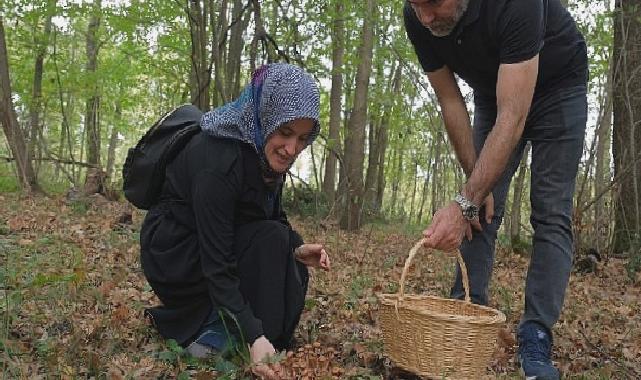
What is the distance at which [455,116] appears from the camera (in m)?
3.04

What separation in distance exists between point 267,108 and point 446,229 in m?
0.85

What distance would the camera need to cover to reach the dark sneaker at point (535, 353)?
8.16 ft

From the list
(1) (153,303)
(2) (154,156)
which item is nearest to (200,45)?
(1) (153,303)

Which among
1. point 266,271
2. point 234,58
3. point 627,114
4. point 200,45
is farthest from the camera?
point 234,58

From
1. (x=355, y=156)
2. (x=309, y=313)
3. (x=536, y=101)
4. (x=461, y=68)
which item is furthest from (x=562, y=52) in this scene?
(x=355, y=156)

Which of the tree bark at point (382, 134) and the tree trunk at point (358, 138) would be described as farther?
the tree bark at point (382, 134)

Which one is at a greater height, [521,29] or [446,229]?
[521,29]

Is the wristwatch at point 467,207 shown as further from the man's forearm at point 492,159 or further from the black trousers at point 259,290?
the black trousers at point 259,290

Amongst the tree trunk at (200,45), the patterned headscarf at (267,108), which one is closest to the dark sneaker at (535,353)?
the patterned headscarf at (267,108)

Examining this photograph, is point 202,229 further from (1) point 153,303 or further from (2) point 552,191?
(2) point 552,191

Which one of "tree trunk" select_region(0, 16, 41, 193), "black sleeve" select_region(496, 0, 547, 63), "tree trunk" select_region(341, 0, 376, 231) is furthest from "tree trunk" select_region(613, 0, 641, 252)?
"tree trunk" select_region(0, 16, 41, 193)

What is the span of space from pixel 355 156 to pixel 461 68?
755 centimetres

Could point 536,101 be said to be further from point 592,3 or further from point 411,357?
point 592,3

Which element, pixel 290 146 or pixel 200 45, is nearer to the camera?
pixel 290 146
